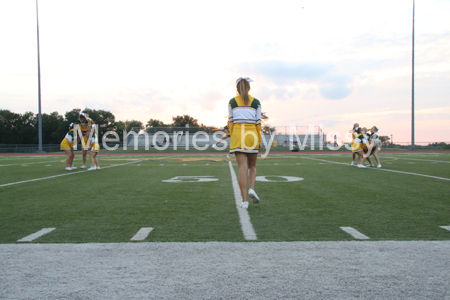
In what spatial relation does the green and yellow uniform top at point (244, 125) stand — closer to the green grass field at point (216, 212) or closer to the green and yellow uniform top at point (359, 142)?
the green grass field at point (216, 212)

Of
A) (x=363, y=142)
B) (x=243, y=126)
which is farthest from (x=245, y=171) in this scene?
(x=363, y=142)

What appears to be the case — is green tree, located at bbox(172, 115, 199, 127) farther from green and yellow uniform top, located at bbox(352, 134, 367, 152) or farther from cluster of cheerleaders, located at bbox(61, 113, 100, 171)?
green and yellow uniform top, located at bbox(352, 134, 367, 152)

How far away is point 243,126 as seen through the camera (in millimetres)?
5375

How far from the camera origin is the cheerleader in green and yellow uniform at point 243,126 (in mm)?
5316

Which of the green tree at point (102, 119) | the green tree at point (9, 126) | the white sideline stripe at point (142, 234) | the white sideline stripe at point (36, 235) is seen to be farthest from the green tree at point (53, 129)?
the white sideline stripe at point (142, 234)

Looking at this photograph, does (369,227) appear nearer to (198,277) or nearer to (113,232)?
(198,277)

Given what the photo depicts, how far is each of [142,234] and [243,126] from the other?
2.46 meters

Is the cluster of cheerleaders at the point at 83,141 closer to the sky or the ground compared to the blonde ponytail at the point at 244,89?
closer to the ground

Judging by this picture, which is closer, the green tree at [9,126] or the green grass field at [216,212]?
the green grass field at [216,212]

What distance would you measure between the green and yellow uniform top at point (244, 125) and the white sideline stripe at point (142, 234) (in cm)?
200

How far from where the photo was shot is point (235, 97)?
17.9 ft

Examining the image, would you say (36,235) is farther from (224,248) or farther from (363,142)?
(363,142)

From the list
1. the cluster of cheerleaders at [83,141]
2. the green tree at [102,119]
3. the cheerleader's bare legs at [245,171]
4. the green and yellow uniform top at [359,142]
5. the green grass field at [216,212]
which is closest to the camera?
the green grass field at [216,212]

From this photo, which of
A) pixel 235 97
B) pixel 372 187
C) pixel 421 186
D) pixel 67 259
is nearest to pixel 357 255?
pixel 67 259
